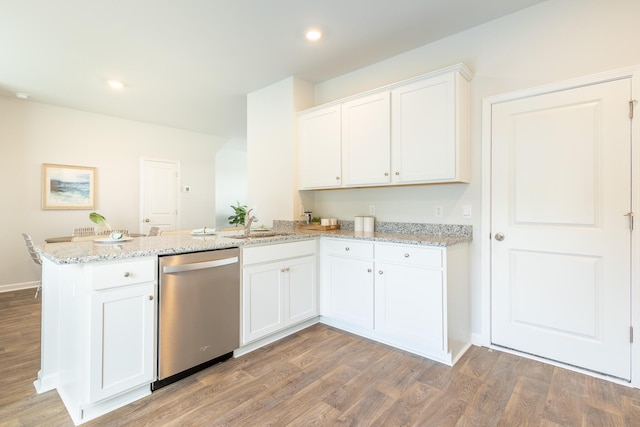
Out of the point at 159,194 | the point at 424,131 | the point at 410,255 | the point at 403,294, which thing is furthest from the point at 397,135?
the point at 159,194

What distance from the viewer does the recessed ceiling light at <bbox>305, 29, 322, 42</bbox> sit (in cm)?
265

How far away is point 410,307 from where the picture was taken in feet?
7.84

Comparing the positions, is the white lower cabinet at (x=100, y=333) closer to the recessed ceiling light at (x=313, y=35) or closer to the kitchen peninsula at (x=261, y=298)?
the kitchen peninsula at (x=261, y=298)

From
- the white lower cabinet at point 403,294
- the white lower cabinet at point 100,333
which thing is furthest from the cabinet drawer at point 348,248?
the white lower cabinet at point 100,333

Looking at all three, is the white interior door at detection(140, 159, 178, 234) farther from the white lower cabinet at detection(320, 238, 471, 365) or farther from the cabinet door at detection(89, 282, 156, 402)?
the cabinet door at detection(89, 282, 156, 402)

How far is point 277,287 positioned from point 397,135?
173 cm

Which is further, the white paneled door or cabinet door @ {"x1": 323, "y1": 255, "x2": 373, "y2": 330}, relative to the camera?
cabinet door @ {"x1": 323, "y1": 255, "x2": 373, "y2": 330}

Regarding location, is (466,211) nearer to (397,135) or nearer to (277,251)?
(397,135)

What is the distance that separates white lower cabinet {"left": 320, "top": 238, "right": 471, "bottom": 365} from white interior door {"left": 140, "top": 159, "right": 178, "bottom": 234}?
4.31 metres

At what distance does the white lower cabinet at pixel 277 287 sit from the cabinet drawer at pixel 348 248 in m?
0.16

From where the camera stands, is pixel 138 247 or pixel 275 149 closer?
pixel 138 247

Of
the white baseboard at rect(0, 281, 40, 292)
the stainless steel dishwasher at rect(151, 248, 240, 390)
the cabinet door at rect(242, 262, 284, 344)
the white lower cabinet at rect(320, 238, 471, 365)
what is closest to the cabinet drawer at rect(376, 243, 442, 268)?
the white lower cabinet at rect(320, 238, 471, 365)

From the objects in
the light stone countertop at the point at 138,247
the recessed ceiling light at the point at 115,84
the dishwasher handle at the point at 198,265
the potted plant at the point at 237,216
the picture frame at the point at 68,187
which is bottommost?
the dishwasher handle at the point at 198,265

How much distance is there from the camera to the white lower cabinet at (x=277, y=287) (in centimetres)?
242
